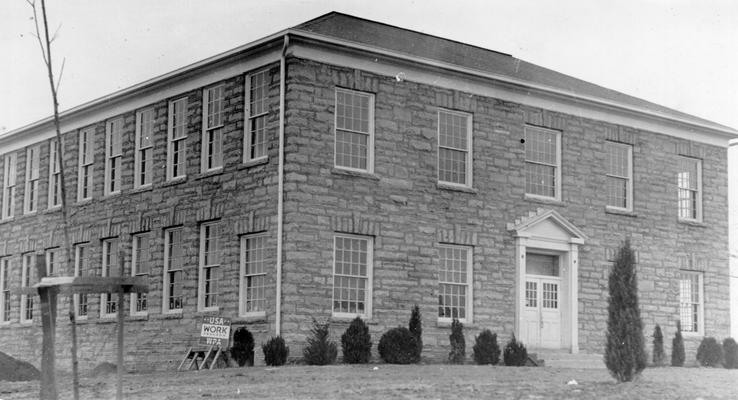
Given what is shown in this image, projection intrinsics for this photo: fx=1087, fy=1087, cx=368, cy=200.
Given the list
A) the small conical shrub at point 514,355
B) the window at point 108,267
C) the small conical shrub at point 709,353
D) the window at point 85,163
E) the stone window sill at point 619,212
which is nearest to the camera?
the small conical shrub at point 514,355

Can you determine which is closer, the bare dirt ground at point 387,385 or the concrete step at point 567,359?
the bare dirt ground at point 387,385

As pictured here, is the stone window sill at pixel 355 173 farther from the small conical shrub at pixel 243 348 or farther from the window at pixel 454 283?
the small conical shrub at pixel 243 348

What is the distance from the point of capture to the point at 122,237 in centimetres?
2900

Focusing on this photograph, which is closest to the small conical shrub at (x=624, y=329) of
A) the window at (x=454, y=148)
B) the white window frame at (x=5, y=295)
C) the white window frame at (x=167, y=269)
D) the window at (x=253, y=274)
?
the window at (x=253, y=274)

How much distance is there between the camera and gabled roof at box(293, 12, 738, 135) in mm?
25219

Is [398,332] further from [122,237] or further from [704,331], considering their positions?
[704,331]

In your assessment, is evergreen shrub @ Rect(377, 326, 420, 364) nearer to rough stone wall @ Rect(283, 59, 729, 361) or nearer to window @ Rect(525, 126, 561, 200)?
rough stone wall @ Rect(283, 59, 729, 361)

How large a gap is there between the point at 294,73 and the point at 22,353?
1452 centimetres

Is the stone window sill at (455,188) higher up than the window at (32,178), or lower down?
lower down

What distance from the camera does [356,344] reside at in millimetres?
22906

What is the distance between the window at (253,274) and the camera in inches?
945

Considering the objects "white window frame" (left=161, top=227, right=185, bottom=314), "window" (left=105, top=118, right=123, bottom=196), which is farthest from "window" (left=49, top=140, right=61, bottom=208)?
"white window frame" (left=161, top=227, right=185, bottom=314)

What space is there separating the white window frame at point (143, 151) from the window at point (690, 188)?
1470 centimetres

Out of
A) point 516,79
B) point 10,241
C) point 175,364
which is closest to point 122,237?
point 175,364
